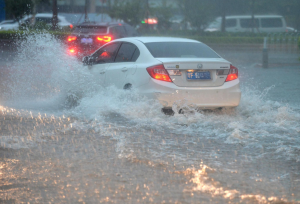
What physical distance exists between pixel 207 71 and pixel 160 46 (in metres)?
1.02

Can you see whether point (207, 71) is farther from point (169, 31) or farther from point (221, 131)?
point (169, 31)

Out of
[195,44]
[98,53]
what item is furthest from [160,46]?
Answer: [98,53]

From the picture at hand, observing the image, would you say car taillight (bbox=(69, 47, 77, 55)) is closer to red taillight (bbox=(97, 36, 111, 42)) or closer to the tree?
red taillight (bbox=(97, 36, 111, 42))

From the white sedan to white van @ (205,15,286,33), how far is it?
28002 millimetres

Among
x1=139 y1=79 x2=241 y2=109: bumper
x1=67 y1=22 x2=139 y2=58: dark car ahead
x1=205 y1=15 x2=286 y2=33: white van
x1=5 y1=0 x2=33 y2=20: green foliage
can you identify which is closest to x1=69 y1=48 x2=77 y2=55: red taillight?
x1=67 y1=22 x2=139 y2=58: dark car ahead

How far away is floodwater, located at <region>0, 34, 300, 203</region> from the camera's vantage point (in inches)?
154

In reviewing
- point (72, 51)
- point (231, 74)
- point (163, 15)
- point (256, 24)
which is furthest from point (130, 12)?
point (231, 74)

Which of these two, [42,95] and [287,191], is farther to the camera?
[42,95]

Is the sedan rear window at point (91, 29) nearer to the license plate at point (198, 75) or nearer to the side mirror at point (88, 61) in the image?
the side mirror at point (88, 61)

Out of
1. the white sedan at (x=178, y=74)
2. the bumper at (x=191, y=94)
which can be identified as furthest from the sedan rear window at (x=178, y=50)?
the bumper at (x=191, y=94)

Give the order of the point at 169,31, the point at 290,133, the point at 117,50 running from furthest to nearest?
the point at 169,31, the point at 117,50, the point at 290,133

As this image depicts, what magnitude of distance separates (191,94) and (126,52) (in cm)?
170

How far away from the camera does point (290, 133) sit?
20.2 feet

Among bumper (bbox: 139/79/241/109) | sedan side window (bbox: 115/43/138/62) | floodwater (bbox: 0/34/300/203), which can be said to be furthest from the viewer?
sedan side window (bbox: 115/43/138/62)
